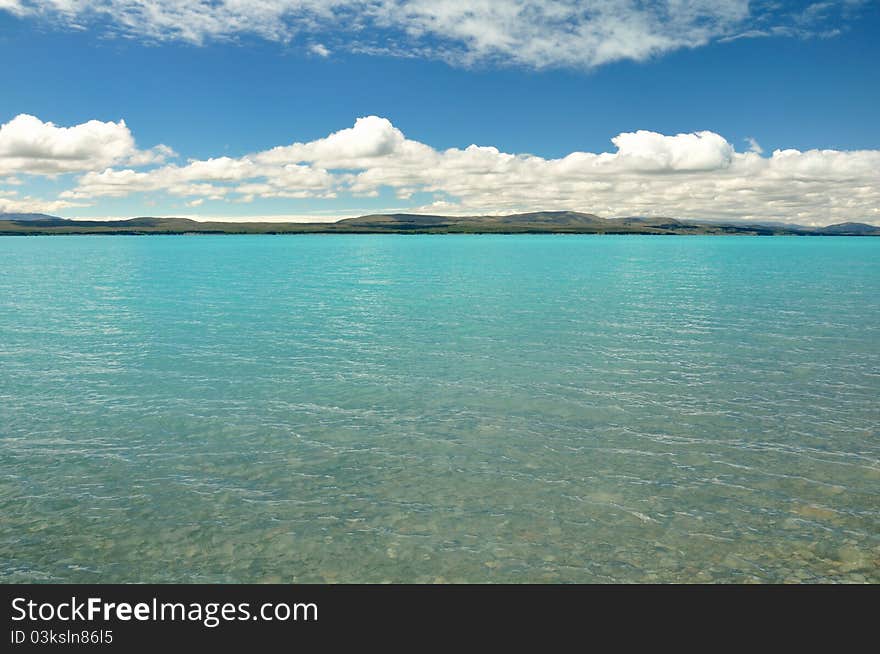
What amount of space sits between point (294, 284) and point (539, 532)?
83.6m

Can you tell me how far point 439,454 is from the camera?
23672mm

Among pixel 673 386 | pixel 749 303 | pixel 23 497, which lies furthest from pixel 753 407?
pixel 749 303

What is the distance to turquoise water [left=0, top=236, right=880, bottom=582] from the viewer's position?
16.5 meters

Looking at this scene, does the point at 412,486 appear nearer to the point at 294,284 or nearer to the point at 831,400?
the point at 831,400

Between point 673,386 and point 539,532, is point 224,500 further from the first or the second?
point 673,386

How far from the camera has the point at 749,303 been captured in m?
70.4

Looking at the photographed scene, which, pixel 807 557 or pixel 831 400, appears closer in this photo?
pixel 807 557

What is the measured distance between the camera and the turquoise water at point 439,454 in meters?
16.5
